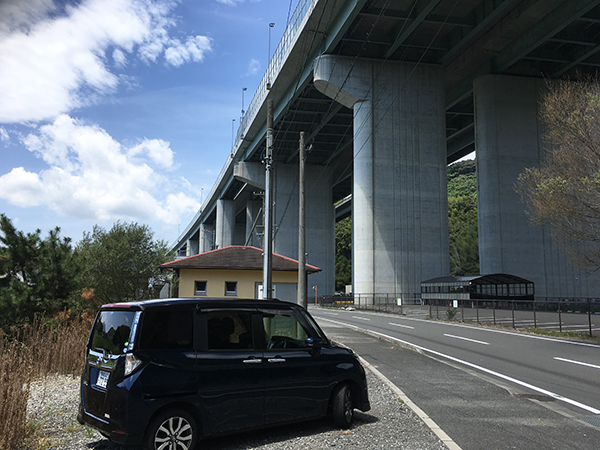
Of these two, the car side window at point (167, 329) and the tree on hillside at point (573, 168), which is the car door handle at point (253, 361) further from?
the tree on hillside at point (573, 168)

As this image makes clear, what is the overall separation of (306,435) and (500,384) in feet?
17.3

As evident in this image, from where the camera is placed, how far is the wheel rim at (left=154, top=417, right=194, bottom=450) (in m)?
4.79

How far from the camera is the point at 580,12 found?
32.2 m

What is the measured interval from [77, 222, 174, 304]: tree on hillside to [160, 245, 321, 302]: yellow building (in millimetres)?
1337

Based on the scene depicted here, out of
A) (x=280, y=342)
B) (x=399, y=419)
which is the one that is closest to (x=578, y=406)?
(x=399, y=419)

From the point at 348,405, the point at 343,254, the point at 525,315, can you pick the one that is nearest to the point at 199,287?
the point at 525,315

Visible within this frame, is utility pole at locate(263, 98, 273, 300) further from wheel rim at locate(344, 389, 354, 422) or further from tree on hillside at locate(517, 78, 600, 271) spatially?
tree on hillside at locate(517, 78, 600, 271)

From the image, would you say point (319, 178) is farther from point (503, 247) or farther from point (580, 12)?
point (580, 12)

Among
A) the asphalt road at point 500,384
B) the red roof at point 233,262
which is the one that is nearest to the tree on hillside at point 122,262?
the red roof at point 233,262

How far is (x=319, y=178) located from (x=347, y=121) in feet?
48.7

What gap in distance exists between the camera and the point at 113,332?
524cm

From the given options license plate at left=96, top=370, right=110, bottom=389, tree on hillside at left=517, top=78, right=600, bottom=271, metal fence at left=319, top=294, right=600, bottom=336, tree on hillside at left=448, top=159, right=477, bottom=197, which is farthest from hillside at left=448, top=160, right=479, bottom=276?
license plate at left=96, top=370, right=110, bottom=389

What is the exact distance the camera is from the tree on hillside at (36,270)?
53.0 feet

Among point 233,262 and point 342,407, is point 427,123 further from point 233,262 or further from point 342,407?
point 342,407
